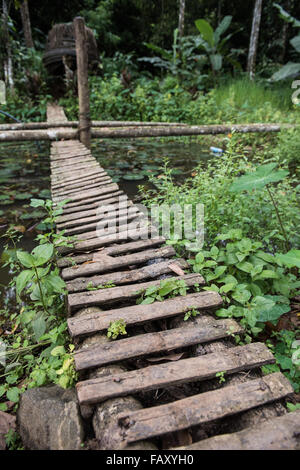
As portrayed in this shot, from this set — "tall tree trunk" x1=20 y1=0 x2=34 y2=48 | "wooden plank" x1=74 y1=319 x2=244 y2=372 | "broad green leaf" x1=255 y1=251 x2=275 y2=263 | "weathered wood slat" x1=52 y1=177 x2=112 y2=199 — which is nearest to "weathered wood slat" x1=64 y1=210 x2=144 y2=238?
"weathered wood slat" x1=52 y1=177 x2=112 y2=199

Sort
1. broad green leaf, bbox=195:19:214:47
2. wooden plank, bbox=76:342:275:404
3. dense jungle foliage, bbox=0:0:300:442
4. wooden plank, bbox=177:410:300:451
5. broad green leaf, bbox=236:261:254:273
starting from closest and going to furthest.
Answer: wooden plank, bbox=177:410:300:451 < wooden plank, bbox=76:342:275:404 < dense jungle foliage, bbox=0:0:300:442 < broad green leaf, bbox=236:261:254:273 < broad green leaf, bbox=195:19:214:47

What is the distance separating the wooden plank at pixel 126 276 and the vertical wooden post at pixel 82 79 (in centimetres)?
321

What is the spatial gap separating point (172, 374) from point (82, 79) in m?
4.31

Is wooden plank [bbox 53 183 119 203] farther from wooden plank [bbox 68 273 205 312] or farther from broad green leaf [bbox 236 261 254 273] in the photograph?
broad green leaf [bbox 236 261 254 273]

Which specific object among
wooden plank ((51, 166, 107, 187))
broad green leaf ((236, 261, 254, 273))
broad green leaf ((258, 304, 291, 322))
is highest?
wooden plank ((51, 166, 107, 187))

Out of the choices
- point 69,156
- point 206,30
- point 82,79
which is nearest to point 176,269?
point 69,156

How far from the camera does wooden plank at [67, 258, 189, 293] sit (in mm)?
1849

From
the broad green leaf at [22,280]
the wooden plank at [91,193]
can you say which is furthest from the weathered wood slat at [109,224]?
the broad green leaf at [22,280]

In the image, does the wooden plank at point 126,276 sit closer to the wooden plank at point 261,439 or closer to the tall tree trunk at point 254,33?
the wooden plank at point 261,439

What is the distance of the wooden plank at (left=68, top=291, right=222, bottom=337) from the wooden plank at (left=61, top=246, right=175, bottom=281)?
0.42 m

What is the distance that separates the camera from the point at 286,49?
11648 mm

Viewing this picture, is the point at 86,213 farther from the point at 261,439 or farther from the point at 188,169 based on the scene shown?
the point at 188,169

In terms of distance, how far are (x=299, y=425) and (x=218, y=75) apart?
10.4m

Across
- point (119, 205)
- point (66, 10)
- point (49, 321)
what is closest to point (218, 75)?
point (66, 10)
